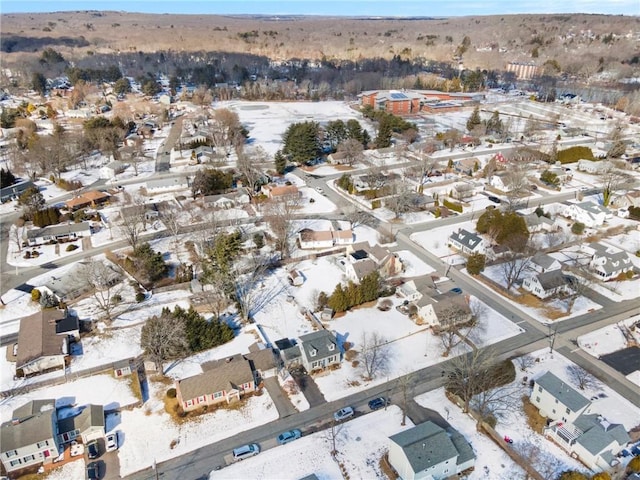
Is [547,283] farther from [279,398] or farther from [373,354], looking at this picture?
[279,398]

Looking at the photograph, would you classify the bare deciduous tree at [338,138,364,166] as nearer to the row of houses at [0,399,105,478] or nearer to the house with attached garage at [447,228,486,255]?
the house with attached garage at [447,228,486,255]

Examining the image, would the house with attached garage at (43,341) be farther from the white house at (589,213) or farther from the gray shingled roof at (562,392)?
the white house at (589,213)

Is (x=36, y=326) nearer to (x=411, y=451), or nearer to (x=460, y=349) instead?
(x=411, y=451)

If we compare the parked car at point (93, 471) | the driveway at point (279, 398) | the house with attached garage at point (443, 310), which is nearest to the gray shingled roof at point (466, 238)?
the house with attached garage at point (443, 310)

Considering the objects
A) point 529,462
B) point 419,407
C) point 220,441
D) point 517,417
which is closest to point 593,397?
point 517,417

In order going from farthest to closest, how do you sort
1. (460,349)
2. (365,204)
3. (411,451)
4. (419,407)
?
(365,204) → (460,349) → (419,407) → (411,451)
